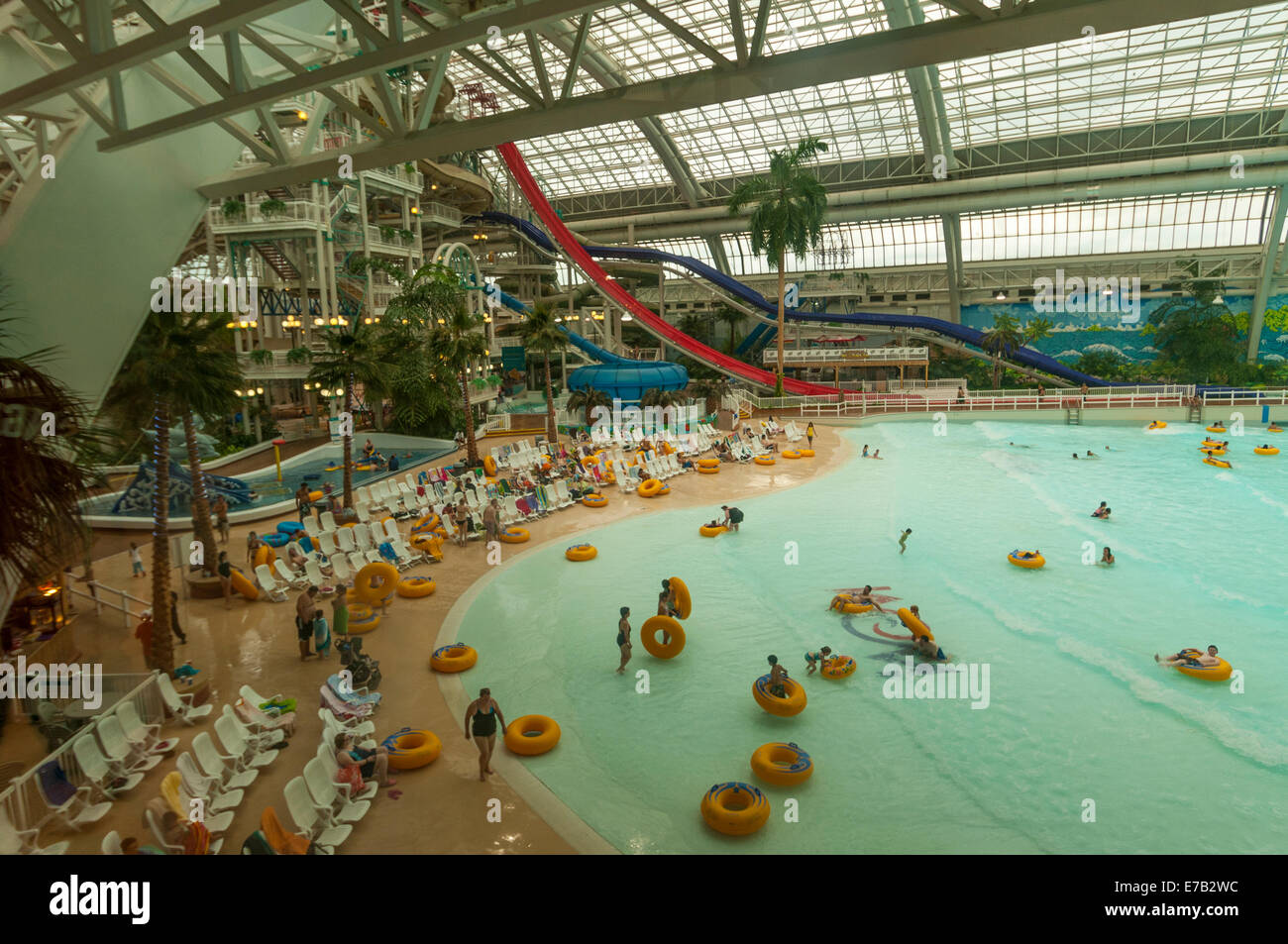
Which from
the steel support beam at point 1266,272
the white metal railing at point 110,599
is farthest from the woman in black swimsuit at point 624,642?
the steel support beam at point 1266,272

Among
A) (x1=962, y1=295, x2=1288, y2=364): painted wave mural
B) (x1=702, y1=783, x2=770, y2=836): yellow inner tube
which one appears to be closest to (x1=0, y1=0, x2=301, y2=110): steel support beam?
(x1=702, y1=783, x2=770, y2=836): yellow inner tube

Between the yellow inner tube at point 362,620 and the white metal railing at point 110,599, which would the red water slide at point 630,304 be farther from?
the white metal railing at point 110,599

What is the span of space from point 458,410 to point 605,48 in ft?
78.0

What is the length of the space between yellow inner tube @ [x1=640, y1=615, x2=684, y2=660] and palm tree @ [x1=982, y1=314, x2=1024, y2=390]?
3791cm

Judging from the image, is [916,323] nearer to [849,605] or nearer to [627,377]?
[627,377]

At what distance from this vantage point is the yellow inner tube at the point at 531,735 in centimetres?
945

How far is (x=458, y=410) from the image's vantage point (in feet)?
109

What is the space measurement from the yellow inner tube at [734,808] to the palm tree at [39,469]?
648cm

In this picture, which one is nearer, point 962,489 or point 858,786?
point 858,786

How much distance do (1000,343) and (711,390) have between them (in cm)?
1727

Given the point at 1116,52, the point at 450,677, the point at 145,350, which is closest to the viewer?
the point at 145,350

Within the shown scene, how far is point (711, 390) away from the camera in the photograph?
41125 mm

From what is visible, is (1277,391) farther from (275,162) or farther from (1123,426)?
(275,162)
